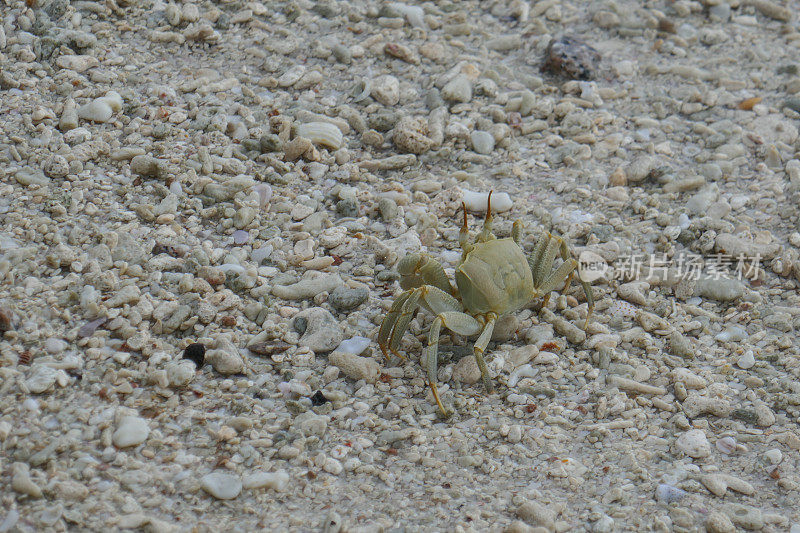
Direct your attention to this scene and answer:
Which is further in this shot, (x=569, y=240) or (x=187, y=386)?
(x=569, y=240)

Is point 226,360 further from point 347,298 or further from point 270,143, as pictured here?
point 270,143

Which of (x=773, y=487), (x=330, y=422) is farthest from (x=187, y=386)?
(x=773, y=487)

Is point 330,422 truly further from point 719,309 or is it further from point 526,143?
point 526,143

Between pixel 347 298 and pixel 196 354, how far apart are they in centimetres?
72

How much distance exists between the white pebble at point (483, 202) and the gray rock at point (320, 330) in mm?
1108

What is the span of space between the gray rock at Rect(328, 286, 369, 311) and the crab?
21cm

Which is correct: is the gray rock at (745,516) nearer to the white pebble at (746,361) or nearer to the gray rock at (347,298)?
the white pebble at (746,361)

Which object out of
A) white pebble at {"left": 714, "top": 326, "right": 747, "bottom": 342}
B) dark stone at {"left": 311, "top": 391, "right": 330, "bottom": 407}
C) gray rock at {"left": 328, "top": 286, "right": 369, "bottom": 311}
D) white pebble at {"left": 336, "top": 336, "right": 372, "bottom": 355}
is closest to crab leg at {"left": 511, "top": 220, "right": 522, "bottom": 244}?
gray rock at {"left": 328, "top": 286, "right": 369, "bottom": 311}

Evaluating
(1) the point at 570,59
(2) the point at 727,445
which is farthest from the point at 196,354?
(1) the point at 570,59

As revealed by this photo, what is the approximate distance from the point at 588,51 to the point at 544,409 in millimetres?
2906

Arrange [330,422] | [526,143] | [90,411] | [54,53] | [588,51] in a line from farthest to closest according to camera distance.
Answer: [588,51] → [526,143] → [54,53] → [330,422] → [90,411]

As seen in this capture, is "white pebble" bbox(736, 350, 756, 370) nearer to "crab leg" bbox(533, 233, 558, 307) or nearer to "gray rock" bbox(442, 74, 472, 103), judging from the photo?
"crab leg" bbox(533, 233, 558, 307)

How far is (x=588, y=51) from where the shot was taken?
5.16m

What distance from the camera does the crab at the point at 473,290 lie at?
10.4 ft
